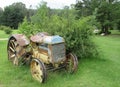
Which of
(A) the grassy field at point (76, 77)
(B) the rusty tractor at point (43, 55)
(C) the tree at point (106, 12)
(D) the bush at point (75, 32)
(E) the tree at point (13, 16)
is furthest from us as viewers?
(E) the tree at point (13, 16)

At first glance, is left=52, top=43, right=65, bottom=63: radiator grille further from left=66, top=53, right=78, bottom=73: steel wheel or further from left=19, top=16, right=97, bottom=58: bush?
left=19, top=16, right=97, bottom=58: bush

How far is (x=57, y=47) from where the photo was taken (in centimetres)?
541

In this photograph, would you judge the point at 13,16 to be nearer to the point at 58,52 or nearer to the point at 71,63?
the point at 71,63

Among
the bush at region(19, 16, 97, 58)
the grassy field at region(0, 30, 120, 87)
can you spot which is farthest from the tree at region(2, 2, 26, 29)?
the grassy field at region(0, 30, 120, 87)

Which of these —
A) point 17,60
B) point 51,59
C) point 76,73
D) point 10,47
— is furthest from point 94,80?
point 10,47

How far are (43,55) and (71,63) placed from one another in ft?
2.87

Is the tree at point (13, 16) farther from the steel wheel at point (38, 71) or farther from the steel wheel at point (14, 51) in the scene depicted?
the steel wheel at point (38, 71)

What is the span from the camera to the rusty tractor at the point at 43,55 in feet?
17.4

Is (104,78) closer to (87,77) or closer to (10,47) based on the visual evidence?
(87,77)

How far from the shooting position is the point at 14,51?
6848 mm

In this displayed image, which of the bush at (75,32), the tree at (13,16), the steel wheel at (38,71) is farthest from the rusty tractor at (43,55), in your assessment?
the tree at (13,16)

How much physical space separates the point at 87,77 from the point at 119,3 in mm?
25971

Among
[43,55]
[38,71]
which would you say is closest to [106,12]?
[43,55]

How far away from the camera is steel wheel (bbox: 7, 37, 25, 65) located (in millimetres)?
6477
